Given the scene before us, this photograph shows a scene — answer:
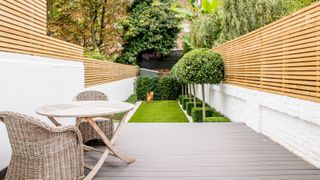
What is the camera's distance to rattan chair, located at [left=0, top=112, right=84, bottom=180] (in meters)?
3.22

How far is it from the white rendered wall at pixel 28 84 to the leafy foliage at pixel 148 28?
775 inches

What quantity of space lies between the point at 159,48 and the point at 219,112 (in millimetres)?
16224

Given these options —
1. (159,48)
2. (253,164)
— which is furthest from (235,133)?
(159,48)

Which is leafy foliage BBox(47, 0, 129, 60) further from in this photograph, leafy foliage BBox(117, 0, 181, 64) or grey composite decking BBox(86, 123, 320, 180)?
grey composite decking BBox(86, 123, 320, 180)

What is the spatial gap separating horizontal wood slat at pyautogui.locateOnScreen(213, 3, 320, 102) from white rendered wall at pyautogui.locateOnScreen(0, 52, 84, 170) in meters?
3.88

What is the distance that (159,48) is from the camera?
1072 inches

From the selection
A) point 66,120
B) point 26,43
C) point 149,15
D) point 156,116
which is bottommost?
point 156,116

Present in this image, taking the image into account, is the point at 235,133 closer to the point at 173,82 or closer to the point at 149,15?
the point at 173,82

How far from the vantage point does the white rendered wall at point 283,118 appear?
4707 mm

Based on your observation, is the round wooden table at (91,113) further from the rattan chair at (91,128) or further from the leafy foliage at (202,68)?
the leafy foliage at (202,68)

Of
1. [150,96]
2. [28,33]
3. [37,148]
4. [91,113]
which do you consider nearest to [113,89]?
[150,96]

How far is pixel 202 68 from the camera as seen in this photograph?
33.2ft

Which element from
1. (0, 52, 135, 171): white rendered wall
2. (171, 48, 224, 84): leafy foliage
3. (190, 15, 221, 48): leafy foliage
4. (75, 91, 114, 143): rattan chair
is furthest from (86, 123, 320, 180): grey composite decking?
(190, 15, 221, 48): leafy foliage

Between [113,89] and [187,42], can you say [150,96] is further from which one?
[113,89]
